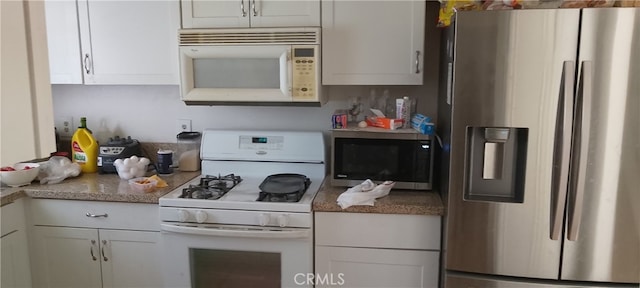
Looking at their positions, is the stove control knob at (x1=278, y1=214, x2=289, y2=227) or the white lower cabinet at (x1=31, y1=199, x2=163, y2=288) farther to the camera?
the white lower cabinet at (x1=31, y1=199, x2=163, y2=288)

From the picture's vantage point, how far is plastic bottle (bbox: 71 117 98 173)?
102 inches

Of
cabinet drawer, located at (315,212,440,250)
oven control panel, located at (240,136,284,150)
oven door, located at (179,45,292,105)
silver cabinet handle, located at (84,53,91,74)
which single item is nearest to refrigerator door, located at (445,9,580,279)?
cabinet drawer, located at (315,212,440,250)

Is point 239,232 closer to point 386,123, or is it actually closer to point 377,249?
point 377,249

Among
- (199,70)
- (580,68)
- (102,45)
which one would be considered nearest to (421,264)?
(580,68)

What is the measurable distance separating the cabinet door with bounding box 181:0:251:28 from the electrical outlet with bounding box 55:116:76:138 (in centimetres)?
109

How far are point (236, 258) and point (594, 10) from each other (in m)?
1.69

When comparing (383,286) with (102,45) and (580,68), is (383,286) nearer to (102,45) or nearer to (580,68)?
(580,68)

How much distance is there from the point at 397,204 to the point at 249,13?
112cm

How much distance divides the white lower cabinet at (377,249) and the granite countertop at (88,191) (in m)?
0.79

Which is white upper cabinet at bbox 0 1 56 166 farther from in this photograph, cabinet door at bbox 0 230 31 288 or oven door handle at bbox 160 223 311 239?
cabinet door at bbox 0 230 31 288

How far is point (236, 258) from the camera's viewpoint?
2090 mm

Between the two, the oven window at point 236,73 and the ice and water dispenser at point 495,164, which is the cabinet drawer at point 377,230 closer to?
the ice and water dispenser at point 495,164

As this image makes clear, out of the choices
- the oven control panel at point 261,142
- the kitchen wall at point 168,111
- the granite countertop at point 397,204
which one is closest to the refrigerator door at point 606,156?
the granite countertop at point 397,204

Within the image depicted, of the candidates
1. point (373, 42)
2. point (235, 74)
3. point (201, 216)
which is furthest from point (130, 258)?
point (373, 42)
